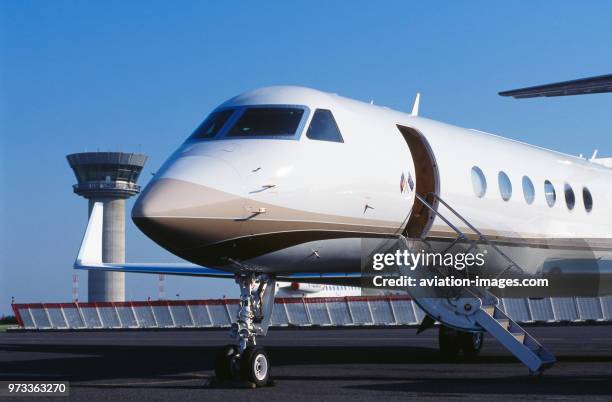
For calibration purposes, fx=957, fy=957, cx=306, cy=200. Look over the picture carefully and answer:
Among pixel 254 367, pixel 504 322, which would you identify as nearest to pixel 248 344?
pixel 254 367

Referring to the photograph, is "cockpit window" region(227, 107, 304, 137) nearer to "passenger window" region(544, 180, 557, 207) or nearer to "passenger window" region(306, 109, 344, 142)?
"passenger window" region(306, 109, 344, 142)

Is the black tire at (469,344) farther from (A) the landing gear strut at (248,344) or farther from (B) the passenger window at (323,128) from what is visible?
(B) the passenger window at (323,128)

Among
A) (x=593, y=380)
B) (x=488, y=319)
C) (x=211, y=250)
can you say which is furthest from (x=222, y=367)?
(x=593, y=380)

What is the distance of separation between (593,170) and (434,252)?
6714 mm

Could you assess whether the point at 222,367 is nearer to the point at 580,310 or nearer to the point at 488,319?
the point at 488,319

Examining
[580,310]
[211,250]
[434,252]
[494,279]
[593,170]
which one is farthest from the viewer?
[580,310]

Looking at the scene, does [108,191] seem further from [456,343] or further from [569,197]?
[569,197]

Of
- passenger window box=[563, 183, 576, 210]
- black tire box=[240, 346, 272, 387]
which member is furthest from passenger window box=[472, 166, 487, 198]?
black tire box=[240, 346, 272, 387]

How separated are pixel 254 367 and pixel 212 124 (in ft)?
11.2

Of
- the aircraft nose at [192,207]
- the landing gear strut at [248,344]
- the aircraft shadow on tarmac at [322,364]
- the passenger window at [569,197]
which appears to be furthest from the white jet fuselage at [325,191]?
the aircraft shadow on tarmac at [322,364]

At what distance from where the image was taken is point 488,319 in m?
13.4

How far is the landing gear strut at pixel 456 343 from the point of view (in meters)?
18.1

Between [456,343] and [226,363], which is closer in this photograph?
[226,363]

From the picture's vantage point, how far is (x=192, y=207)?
11.0 metres
